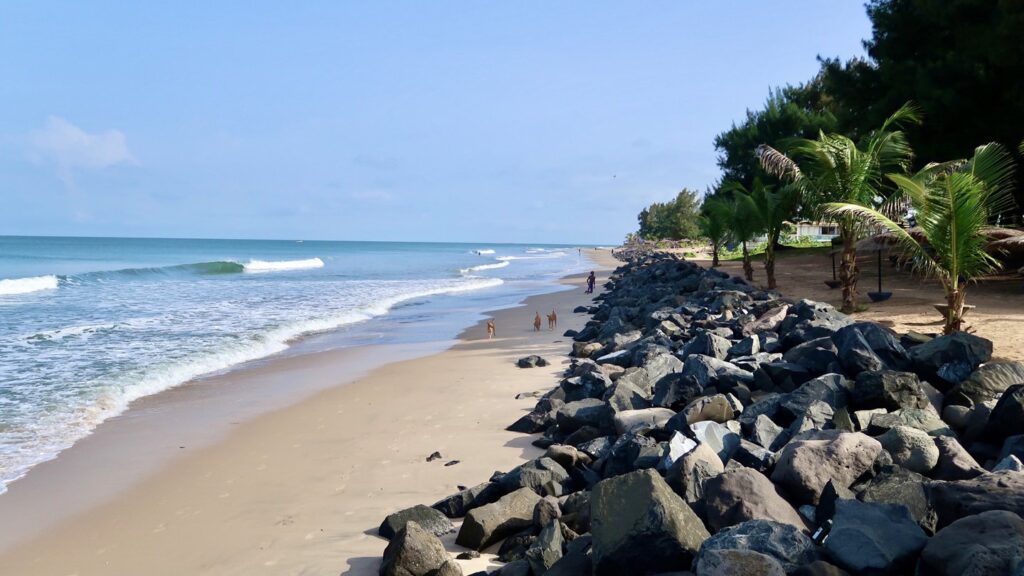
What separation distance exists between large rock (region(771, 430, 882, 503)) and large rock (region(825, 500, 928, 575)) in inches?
29.9

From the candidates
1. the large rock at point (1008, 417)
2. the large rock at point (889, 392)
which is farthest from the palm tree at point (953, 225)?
the large rock at point (1008, 417)

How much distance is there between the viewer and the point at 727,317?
12.9 metres

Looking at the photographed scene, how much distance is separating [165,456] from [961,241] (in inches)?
395

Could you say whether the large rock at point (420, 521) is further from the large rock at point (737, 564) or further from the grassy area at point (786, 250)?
the grassy area at point (786, 250)

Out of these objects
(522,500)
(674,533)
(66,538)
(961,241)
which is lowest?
(66,538)

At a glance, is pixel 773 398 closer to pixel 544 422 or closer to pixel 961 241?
pixel 544 422

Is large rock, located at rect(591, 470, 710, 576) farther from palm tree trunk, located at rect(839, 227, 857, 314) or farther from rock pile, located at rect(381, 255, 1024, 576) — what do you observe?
palm tree trunk, located at rect(839, 227, 857, 314)

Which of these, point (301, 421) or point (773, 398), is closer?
point (773, 398)

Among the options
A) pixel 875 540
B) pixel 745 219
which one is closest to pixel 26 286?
pixel 745 219

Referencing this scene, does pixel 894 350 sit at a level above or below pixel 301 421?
above

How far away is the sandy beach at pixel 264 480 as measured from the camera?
5.07 meters

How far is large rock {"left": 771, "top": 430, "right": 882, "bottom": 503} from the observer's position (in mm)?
4141

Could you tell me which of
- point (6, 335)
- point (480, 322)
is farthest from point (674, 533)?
point (6, 335)

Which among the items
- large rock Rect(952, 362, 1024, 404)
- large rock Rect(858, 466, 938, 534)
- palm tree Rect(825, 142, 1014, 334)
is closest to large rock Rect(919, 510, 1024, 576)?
large rock Rect(858, 466, 938, 534)
